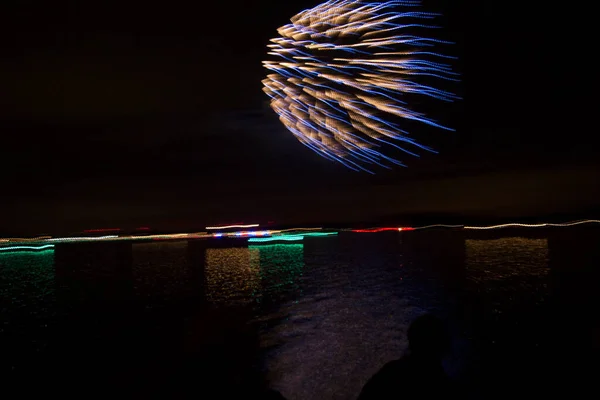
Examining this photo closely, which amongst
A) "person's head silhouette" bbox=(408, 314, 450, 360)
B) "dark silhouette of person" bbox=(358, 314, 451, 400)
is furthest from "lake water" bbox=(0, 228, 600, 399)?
"person's head silhouette" bbox=(408, 314, 450, 360)

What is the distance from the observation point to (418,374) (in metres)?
3.20

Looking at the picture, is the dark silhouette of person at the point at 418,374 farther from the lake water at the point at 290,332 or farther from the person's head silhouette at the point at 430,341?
the lake water at the point at 290,332

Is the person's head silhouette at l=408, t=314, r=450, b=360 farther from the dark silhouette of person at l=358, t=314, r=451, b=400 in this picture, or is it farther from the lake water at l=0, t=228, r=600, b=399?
the lake water at l=0, t=228, r=600, b=399

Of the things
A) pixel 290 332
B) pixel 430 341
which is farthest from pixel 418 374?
pixel 290 332

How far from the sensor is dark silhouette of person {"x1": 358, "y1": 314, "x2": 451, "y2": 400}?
3170 mm

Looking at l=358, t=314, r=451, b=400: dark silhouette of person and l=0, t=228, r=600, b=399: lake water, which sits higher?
l=358, t=314, r=451, b=400: dark silhouette of person

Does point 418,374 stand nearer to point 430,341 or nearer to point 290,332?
point 430,341

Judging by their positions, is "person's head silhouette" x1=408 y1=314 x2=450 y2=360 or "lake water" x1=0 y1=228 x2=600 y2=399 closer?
"person's head silhouette" x1=408 y1=314 x2=450 y2=360

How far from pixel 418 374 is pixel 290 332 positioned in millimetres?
7550

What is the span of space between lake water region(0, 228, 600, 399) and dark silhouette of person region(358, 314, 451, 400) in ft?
5.17

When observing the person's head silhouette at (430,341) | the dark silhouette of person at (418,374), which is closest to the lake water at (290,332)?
the dark silhouette of person at (418,374)

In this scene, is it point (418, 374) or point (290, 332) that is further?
point (290, 332)

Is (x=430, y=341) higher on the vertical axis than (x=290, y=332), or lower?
higher

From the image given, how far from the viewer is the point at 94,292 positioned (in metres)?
18.5
